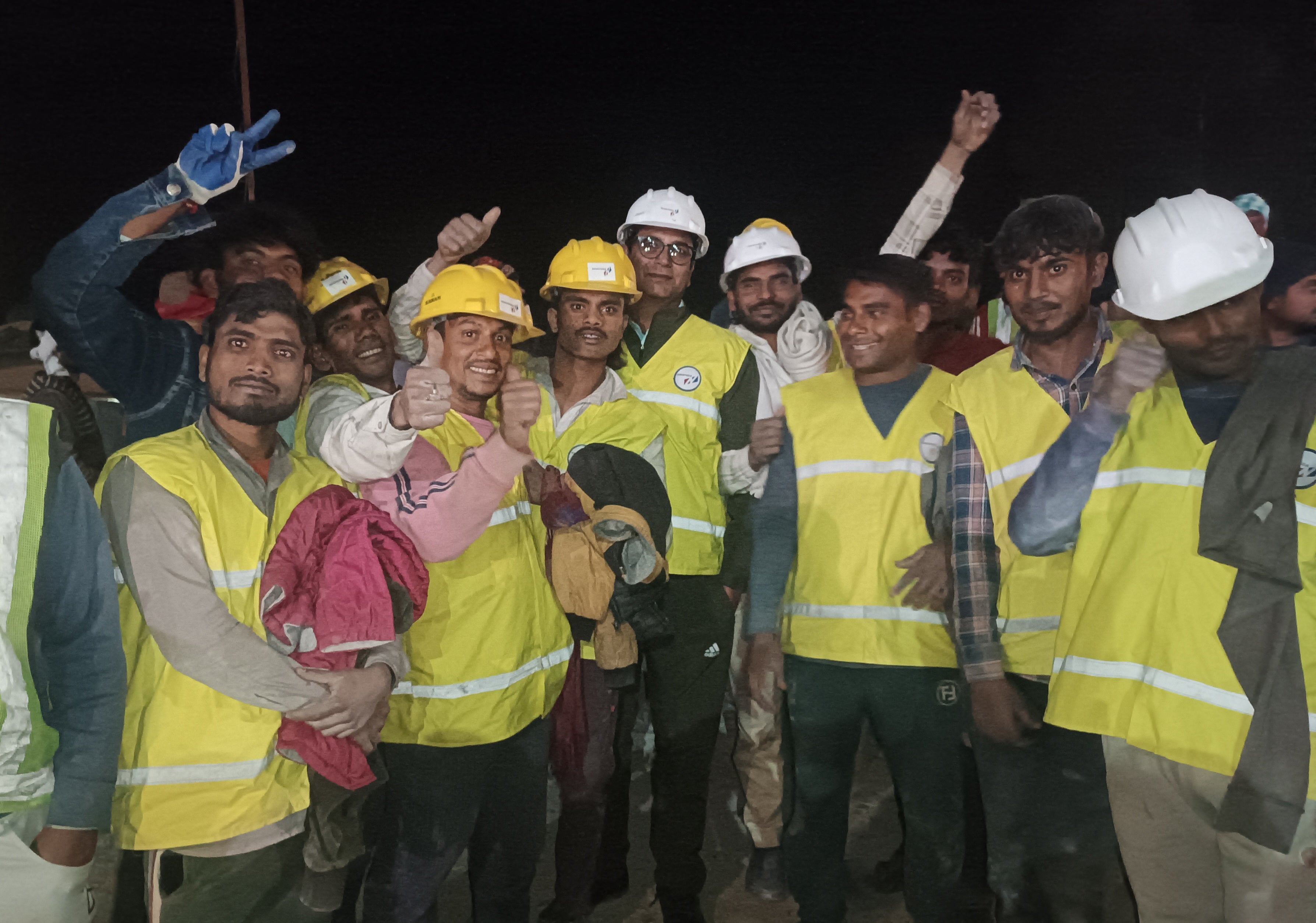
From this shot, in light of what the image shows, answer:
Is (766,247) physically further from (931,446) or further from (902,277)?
(931,446)

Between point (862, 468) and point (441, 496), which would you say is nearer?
point (441, 496)

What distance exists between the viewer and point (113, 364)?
7.36ft

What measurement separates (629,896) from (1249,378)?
195 centimetres

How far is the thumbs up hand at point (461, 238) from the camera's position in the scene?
2.49 meters

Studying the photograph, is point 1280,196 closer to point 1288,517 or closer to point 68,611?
point 1288,517

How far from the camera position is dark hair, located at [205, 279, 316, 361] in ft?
7.14

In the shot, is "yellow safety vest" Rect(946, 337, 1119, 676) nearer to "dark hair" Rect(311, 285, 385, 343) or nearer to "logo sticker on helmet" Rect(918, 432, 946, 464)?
"logo sticker on helmet" Rect(918, 432, 946, 464)

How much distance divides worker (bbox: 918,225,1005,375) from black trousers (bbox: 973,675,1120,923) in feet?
2.64

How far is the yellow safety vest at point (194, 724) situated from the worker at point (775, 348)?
1185 millimetres

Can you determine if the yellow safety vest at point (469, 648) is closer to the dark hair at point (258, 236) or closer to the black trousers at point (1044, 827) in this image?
the dark hair at point (258, 236)

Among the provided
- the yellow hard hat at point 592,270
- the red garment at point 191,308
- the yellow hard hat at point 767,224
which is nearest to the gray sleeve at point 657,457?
the yellow hard hat at point 592,270

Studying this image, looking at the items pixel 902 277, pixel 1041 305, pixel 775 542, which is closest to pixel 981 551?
pixel 775 542

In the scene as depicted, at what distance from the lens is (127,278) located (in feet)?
7.34

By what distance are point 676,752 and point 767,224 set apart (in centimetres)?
142
